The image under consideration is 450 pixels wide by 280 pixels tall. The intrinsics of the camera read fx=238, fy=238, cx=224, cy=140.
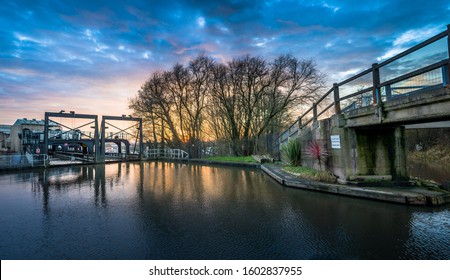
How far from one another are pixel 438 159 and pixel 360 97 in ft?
63.2

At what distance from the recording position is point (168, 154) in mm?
29172

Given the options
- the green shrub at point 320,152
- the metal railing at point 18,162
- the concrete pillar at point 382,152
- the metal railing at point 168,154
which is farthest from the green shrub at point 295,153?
the metal railing at point 18,162

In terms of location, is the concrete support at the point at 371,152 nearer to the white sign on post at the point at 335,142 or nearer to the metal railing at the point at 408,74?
the white sign on post at the point at 335,142

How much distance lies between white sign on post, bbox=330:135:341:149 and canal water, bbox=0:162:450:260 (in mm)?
2033

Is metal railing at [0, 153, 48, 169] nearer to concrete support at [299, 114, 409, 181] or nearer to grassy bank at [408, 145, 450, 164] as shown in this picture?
concrete support at [299, 114, 409, 181]

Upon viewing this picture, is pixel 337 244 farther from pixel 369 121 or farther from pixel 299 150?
pixel 299 150

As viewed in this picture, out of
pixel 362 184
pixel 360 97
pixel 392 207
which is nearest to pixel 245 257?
pixel 392 207

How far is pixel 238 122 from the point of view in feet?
86.8

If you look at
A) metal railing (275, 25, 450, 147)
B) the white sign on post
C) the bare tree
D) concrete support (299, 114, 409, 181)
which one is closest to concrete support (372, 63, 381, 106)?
metal railing (275, 25, 450, 147)

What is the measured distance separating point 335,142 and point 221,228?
5986 millimetres

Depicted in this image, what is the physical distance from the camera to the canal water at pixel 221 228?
3.47 metres

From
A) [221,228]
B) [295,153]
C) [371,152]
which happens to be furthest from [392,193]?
[295,153]

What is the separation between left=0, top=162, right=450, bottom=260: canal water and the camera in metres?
3.47
